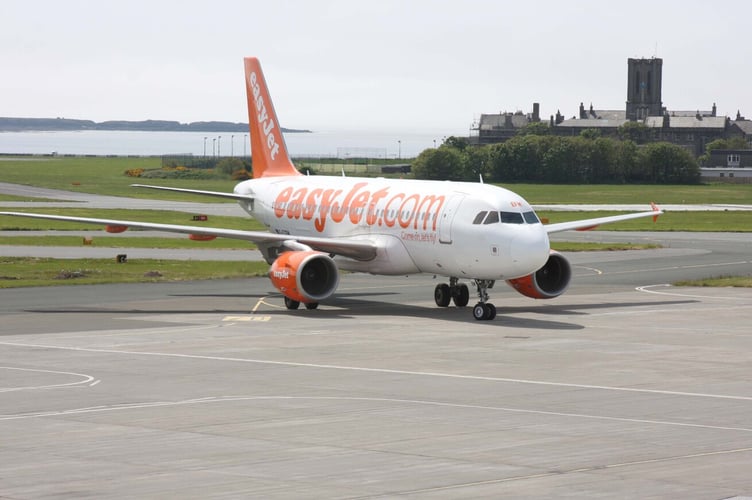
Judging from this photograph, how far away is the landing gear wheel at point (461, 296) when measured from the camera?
5350cm

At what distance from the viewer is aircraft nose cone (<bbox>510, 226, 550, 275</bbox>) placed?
46.3 m

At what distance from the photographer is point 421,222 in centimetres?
5031

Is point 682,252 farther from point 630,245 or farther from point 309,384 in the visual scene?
point 309,384

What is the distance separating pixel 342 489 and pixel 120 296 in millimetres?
37225

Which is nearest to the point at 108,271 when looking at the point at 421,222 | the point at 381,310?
the point at 381,310

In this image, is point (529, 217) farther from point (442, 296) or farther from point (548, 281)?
point (442, 296)

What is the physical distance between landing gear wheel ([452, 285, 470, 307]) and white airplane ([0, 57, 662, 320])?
0.04 meters

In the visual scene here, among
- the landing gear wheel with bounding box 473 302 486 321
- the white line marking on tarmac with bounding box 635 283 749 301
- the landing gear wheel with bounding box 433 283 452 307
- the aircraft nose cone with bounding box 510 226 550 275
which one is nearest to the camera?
the aircraft nose cone with bounding box 510 226 550 275

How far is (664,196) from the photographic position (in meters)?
182

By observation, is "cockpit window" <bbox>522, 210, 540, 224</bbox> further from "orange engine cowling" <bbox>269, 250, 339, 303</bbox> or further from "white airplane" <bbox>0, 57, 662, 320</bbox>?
"orange engine cowling" <bbox>269, 250, 339, 303</bbox>

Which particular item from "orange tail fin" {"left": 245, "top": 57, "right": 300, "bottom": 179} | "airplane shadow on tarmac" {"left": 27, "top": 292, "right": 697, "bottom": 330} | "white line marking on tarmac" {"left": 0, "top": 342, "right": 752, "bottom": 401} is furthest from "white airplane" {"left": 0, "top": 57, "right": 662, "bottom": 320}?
"white line marking on tarmac" {"left": 0, "top": 342, "right": 752, "bottom": 401}

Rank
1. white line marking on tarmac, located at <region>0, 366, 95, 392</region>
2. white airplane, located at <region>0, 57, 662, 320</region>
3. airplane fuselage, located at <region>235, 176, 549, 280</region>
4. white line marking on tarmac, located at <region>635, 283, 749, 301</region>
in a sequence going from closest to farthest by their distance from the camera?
white line marking on tarmac, located at <region>0, 366, 95, 392</region> < airplane fuselage, located at <region>235, 176, 549, 280</region> < white airplane, located at <region>0, 57, 662, 320</region> < white line marking on tarmac, located at <region>635, 283, 749, 301</region>

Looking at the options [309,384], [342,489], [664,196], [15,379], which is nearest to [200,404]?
[309,384]

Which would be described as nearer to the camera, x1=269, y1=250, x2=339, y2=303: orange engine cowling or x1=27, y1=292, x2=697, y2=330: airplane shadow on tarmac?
x1=27, y1=292, x2=697, y2=330: airplane shadow on tarmac
